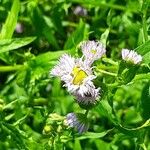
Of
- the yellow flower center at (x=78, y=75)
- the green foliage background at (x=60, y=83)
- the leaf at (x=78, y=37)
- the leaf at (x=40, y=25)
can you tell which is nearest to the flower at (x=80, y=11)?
the green foliage background at (x=60, y=83)

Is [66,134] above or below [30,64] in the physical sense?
below

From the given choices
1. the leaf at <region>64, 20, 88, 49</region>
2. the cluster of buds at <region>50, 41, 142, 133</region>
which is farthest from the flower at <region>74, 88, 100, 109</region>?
the leaf at <region>64, 20, 88, 49</region>

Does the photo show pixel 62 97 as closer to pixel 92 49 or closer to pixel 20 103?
pixel 20 103

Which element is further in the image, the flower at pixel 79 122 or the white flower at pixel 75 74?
the flower at pixel 79 122

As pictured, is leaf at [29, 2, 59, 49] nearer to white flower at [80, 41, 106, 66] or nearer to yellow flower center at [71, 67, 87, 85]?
white flower at [80, 41, 106, 66]

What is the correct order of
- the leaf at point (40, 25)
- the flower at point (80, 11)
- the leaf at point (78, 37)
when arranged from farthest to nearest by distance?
1. the flower at point (80, 11)
2. the leaf at point (40, 25)
3. the leaf at point (78, 37)

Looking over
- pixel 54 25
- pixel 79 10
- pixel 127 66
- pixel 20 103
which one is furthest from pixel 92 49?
pixel 79 10

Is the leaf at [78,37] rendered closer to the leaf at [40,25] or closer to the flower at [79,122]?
the leaf at [40,25]
